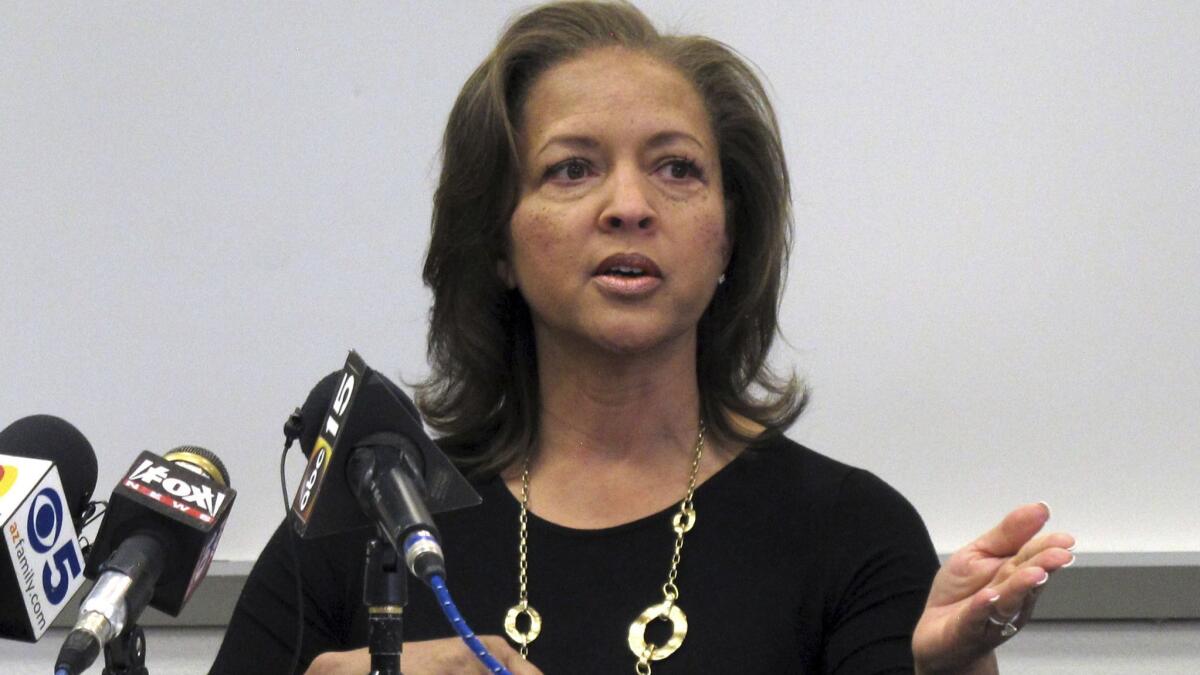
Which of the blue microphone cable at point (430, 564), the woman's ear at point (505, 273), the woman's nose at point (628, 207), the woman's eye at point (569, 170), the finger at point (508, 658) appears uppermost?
the woman's eye at point (569, 170)

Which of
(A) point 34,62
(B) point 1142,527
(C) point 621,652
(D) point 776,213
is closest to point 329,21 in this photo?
(A) point 34,62

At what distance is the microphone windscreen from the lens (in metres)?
1.50

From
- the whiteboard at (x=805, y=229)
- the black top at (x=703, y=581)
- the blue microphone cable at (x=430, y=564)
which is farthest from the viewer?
the whiteboard at (x=805, y=229)

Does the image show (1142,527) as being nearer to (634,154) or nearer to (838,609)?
(838,609)

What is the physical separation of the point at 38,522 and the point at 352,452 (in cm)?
29

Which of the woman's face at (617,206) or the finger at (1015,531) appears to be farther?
the woman's face at (617,206)

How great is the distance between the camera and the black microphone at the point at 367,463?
1333 millimetres

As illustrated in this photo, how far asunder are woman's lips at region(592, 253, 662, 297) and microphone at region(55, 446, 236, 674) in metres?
0.60

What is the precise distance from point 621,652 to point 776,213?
65cm

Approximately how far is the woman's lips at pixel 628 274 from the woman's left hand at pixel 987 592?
0.57m

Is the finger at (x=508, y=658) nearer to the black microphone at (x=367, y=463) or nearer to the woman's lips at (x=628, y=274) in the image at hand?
the black microphone at (x=367, y=463)

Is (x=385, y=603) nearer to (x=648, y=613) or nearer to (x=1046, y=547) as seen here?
(x=1046, y=547)

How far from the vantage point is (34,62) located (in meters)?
2.92

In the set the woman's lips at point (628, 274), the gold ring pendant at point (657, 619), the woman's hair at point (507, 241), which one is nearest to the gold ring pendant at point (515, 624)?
the gold ring pendant at point (657, 619)
